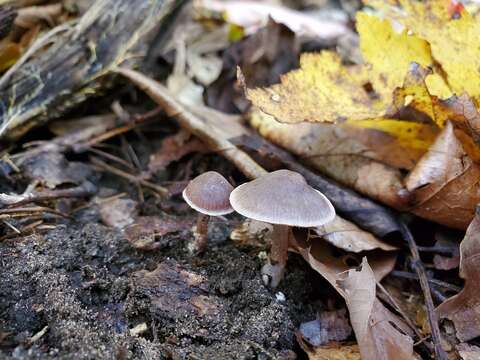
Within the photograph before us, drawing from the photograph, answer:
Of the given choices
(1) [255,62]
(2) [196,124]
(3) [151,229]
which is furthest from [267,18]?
(3) [151,229]

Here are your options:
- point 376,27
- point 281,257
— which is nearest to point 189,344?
point 281,257

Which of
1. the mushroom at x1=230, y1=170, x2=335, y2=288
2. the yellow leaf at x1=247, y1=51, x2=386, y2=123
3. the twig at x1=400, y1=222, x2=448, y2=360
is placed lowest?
the twig at x1=400, y1=222, x2=448, y2=360

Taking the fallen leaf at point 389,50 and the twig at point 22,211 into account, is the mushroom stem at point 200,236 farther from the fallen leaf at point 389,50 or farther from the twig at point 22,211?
the fallen leaf at point 389,50

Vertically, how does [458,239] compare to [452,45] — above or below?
below

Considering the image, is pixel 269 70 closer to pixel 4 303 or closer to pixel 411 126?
pixel 411 126

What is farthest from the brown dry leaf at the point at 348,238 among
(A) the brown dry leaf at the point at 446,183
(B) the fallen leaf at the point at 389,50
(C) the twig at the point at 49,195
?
(C) the twig at the point at 49,195

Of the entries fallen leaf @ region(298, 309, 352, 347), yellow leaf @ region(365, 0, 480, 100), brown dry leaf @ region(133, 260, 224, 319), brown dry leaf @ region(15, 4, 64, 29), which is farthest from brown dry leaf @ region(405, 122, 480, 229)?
brown dry leaf @ region(15, 4, 64, 29)

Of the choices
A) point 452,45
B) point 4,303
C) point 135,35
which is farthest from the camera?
point 135,35

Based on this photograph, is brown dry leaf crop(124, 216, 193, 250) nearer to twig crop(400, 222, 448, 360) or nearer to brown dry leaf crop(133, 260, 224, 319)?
brown dry leaf crop(133, 260, 224, 319)

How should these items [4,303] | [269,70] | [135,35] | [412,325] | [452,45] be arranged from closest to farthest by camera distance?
[4,303]
[412,325]
[452,45]
[135,35]
[269,70]
